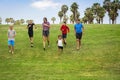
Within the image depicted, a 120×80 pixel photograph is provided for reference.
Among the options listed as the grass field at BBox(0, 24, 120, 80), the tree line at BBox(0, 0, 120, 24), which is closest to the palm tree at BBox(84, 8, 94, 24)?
the tree line at BBox(0, 0, 120, 24)

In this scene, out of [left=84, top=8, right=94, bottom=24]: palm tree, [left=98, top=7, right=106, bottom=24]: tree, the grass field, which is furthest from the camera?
[left=84, top=8, right=94, bottom=24]: palm tree

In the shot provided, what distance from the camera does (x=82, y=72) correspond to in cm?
1753

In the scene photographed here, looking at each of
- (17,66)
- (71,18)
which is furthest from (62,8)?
(17,66)

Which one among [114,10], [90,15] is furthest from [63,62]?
[90,15]

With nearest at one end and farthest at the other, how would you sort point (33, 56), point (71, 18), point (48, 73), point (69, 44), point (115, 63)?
point (48, 73) < point (115, 63) < point (33, 56) < point (69, 44) < point (71, 18)

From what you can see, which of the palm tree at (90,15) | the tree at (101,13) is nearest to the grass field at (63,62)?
the tree at (101,13)

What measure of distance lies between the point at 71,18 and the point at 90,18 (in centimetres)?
1405

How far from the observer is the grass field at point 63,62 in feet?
54.4

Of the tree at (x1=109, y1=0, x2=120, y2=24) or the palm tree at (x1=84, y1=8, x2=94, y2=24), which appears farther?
the palm tree at (x1=84, y1=8, x2=94, y2=24)

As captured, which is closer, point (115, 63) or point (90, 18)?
Answer: point (115, 63)

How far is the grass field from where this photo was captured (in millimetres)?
16594

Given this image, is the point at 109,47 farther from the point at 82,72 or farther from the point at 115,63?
the point at 82,72

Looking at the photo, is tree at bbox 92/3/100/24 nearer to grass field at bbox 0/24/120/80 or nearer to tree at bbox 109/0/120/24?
tree at bbox 109/0/120/24

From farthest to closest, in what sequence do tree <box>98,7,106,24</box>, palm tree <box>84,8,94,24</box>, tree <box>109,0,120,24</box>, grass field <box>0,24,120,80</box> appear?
palm tree <box>84,8,94,24</box> → tree <box>98,7,106,24</box> → tree <box>109,0,120,24</box> → grass field <box>0,24,120,80</box>
